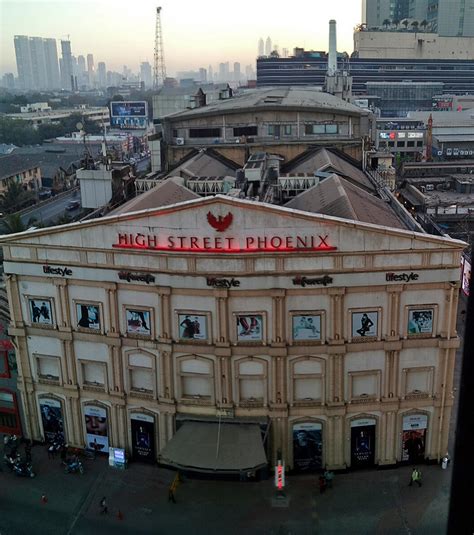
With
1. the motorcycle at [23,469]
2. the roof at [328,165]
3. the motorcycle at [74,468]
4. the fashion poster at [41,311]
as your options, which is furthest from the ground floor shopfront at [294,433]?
the roof at [328,165]

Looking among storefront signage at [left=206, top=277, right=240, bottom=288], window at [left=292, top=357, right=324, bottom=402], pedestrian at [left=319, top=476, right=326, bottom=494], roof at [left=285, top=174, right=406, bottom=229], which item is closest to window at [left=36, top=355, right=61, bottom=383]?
storefront signage at [left=206, top=277, right=240, bottom=288]

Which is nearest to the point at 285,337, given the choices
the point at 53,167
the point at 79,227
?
the point at 79,227

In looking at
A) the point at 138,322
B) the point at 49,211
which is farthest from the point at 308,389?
the point at 49,211

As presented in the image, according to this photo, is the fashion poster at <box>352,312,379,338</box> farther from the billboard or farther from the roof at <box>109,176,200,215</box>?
the billboard

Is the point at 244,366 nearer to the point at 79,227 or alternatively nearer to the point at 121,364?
the point at 121,364

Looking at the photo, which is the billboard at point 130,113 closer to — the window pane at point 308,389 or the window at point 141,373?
the window at point 141,373

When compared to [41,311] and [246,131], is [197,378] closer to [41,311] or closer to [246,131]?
[41,311]
